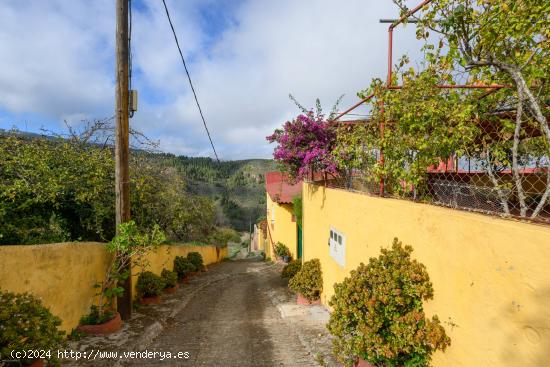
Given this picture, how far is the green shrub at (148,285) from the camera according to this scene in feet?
29.9

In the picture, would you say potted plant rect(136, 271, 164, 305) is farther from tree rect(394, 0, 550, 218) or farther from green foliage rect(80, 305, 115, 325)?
tree rect(394, 0, 550, 218)

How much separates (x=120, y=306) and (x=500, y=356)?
7.13 m

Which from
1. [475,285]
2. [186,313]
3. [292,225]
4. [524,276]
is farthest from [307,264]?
[292,225]

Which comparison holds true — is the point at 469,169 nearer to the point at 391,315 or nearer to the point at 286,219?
the point at 391,315

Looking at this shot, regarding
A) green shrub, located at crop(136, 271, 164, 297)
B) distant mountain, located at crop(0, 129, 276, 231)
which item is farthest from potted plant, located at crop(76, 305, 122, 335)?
distant mountain, located at crop(0, 129, 276, 231)

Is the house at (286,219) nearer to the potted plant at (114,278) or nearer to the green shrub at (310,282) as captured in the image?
the green shrub at (310,282)

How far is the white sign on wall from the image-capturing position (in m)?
6.73

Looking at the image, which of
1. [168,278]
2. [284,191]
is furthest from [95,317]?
[284,191]

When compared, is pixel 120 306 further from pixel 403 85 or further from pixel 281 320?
pixel 403 85

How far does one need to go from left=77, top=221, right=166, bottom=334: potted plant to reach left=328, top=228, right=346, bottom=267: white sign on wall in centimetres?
361

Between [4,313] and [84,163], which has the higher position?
[84,163]

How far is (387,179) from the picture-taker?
5.40 metres

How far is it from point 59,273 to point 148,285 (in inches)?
143

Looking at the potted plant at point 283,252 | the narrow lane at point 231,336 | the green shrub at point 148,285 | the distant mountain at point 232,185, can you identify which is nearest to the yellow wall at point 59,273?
the narrow lane at point 231,336
